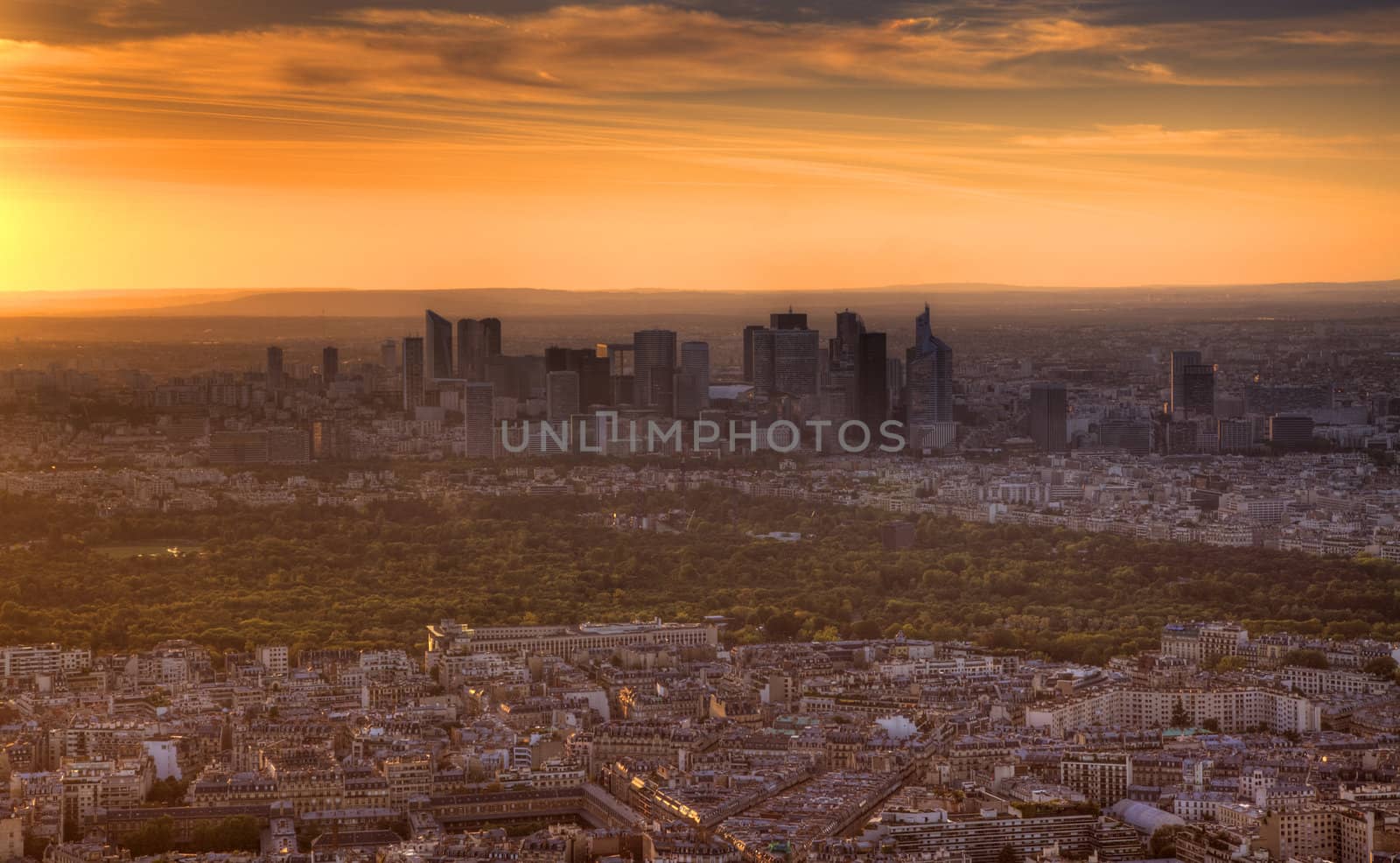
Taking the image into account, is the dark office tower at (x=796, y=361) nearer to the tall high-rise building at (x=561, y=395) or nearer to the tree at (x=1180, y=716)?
the tall high-rise building at (x=561, y=395)

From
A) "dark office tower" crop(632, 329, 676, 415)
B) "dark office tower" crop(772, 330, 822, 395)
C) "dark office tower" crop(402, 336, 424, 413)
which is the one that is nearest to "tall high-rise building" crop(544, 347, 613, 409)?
"dark office tower" crop(632, 329, 676, 415)

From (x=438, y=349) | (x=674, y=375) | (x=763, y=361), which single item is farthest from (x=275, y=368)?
(x=763, y=361)

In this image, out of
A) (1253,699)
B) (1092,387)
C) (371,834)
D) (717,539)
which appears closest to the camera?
(371,834)

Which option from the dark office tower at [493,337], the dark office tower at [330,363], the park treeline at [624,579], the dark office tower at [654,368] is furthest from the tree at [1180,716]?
the dark office tower at [330,363]

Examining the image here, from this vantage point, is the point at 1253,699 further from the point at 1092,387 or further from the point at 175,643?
the point at 1092,387

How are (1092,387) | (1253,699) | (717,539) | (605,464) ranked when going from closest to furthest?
(1253,699) → (717,539) → (605,464) → (1092,387)

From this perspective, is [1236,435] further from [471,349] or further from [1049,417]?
[471,349]

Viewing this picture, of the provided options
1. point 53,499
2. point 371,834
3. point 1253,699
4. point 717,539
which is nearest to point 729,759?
point 371,834
